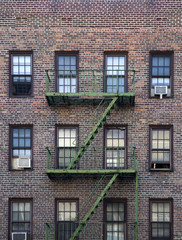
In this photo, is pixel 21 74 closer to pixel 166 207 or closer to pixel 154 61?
pixel 154 61

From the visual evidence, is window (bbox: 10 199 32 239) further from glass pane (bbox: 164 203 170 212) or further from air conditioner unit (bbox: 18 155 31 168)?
glass pane (bbox: 164 203 170 212)

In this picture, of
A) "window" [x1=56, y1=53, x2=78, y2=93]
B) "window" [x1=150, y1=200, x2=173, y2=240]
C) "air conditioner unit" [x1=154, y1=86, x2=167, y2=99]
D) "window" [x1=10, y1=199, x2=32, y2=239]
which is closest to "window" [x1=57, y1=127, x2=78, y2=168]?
"window" [x1=56, y1=53, x2=78, y2=93]

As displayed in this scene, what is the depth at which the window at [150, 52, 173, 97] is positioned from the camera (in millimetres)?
19375

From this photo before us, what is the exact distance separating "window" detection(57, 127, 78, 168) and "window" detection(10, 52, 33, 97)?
235cm

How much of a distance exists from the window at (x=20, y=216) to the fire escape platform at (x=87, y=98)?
4.50m

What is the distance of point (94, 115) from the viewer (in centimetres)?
1902

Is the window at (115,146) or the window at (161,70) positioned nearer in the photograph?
the window at (115,146)

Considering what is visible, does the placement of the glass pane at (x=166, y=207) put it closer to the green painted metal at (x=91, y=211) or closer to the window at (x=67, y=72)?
the green painted metal at (x=91, y=211)

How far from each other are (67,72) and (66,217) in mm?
6328

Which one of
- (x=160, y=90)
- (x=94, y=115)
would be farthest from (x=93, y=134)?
(x=160, y=90)

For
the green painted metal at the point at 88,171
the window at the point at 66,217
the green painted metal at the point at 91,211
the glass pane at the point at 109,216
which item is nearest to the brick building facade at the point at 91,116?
the window at the point at 66,217

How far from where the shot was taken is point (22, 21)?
64.2 feet

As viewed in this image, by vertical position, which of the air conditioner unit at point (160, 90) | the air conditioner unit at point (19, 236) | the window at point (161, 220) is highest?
the air conditioner unit at point (160, 90)

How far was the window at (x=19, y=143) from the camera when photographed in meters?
19.1
